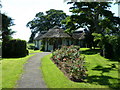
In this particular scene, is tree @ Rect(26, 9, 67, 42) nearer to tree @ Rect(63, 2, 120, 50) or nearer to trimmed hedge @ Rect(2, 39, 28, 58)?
tree @ Rect(63, 2, 120, 50)

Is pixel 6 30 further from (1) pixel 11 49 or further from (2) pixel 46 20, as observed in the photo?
(2) pixel 46 20

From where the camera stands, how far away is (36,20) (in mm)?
66812

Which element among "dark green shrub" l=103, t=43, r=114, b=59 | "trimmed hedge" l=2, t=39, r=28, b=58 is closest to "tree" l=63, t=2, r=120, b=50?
"dark green shrub" l=103, t=43, r=114, b=59

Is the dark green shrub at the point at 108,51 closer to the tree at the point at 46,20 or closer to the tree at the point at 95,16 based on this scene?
the tree at the point at 95,16

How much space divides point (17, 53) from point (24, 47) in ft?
5.26

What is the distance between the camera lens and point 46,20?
6297 cm

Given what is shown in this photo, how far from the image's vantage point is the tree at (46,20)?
6009 centimetres

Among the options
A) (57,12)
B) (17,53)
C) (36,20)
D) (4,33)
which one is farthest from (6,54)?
(36,20)

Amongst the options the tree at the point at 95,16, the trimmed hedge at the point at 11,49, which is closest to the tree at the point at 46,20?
the tree at the point at 95,16

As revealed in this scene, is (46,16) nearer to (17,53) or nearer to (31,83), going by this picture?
(17,53)

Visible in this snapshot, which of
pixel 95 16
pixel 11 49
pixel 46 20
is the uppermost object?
pixel 46 20

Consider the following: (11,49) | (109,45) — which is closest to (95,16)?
(109,45)

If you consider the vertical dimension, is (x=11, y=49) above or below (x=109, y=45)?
below

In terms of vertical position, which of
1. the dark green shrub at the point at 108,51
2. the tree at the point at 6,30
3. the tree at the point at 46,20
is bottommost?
the dark green shrub at the point at 108,51
